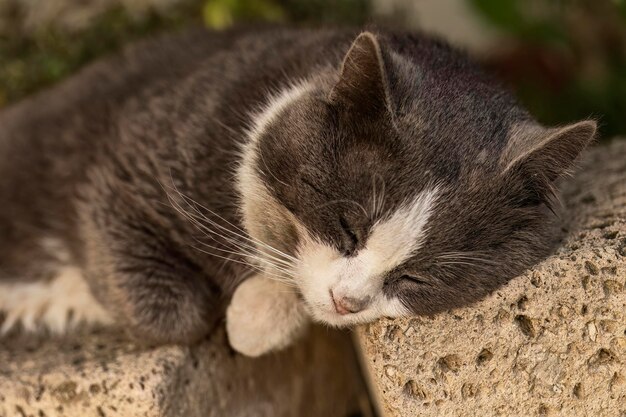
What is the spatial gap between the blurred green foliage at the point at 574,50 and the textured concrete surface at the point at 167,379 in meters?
1.58

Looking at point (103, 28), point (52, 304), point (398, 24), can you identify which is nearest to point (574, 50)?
point (398, 24)

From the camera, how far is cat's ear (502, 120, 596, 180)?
1471 millimetres

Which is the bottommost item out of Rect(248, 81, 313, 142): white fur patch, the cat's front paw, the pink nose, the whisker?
the cat's front paw

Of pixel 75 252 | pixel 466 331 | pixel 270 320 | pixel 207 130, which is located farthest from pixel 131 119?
pixel 466 331

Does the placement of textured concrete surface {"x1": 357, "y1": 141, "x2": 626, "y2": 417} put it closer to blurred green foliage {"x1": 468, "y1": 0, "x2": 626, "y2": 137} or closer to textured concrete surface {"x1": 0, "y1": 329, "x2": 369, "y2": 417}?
textured concrete surface {"x1": 0, "y1": 329, "x2": 369, "y2": 417}

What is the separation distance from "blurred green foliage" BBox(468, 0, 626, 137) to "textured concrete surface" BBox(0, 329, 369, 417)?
1578 millimetres

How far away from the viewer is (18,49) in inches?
118

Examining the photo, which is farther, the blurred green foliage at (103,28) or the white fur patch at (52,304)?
the blurred green foliage at (103,28)

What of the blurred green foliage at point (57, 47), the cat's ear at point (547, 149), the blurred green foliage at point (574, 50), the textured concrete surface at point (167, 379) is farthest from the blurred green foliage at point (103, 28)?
the cat's ear at point (547, 149)

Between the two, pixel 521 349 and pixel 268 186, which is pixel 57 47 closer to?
pixel 268 186

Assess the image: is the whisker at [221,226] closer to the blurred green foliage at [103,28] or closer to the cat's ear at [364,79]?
the cat's ear at [364,79]

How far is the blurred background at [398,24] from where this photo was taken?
2.94 m

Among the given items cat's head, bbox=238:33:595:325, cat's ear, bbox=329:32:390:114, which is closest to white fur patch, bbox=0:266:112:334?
cat's head, bbox=238:33:595:325

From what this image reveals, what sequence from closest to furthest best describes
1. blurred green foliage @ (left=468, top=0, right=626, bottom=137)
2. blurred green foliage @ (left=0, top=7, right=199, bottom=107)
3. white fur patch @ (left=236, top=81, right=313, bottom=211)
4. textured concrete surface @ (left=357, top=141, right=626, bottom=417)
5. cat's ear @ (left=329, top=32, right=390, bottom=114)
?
cat's ear @ (left=329, top=32, right=390, bottom=114) → textured concrete surface @ (left=357, top=141, right=626, bottom=417) → white fur patch @ (left=236, top=81, right=313, bottom=211) → blurred green foliage @ (left=0, top=7, right=199, bottom=107) → blurred green foliage @ (left=468, top=0, right=626, bottom=137)
